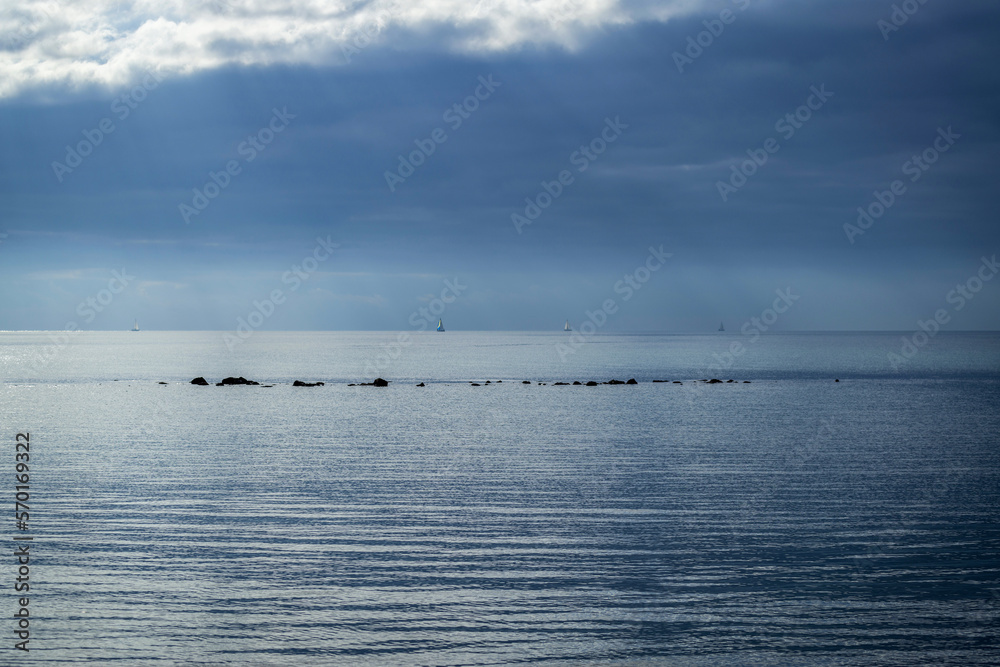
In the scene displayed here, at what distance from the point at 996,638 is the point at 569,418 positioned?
176ft

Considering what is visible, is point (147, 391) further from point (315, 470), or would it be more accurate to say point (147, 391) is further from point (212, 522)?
point (212, 522)

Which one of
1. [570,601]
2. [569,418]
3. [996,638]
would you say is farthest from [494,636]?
[569,418]

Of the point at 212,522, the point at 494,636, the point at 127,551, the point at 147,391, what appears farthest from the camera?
the point at 147,391

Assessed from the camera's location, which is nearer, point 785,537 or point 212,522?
point 785,537

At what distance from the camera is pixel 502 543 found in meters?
27.7

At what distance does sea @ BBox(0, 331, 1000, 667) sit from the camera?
62.0ft

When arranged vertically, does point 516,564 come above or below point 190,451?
below

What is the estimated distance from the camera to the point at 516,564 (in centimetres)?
2492

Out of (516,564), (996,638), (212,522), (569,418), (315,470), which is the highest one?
(569,418)

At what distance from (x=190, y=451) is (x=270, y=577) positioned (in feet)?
97.9

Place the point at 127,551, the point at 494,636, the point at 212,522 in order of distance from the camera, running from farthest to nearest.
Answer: the point at 212,522
the point at 127,551
the point at 494,636

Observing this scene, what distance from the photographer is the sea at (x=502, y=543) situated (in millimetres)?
18906

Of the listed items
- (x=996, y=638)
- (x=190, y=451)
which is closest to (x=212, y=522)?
(x=190, y=451)

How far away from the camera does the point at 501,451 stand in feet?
168
